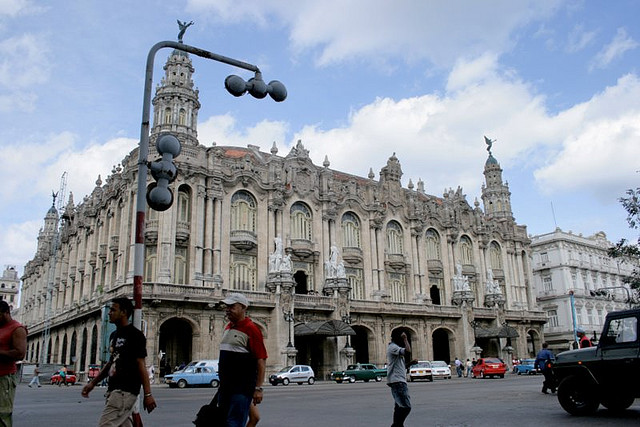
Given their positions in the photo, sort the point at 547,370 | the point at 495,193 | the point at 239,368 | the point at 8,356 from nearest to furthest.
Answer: the point at 239,368
the point at 8,356
the point at 547,370
the point at 495,193

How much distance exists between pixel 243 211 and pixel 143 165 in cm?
3525

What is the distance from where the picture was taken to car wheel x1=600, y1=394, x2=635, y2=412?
1180 cm

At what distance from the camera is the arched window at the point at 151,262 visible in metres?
40.1

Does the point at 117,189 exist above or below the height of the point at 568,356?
above

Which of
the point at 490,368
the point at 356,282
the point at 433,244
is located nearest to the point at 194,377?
the point at 490,368

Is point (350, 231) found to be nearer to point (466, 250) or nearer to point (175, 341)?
point (466, 250)

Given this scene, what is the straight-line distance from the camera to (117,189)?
45.8 metres

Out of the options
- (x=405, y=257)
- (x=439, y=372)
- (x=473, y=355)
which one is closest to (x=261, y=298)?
(x=439, y=372)

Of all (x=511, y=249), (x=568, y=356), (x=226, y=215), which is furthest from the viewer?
(x=511, y=249)

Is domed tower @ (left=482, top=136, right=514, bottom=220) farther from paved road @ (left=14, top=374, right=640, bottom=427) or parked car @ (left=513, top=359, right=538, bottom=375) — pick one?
paved road @ (left=14, top=374, right=640, bottom=427)

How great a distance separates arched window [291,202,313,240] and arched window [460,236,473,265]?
18.9 meters

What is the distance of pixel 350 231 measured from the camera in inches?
1993

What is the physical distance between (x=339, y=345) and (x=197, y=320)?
11225 mm

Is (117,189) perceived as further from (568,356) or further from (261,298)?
(568,356)
